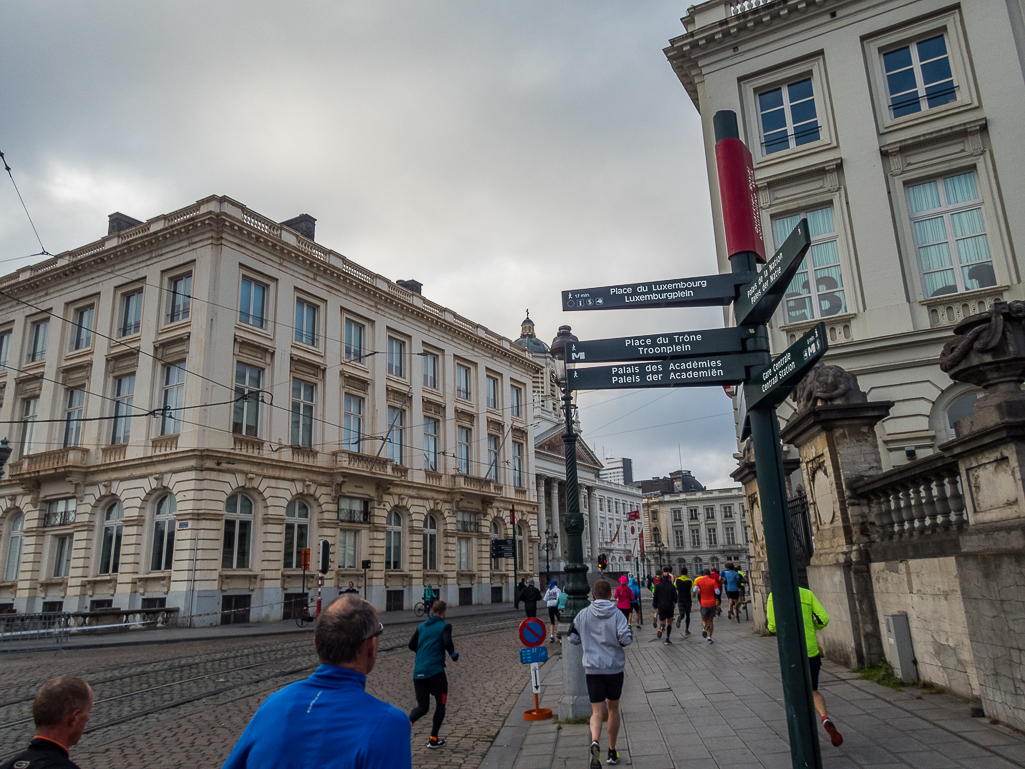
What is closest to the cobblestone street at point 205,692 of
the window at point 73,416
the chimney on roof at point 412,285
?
the window at point 73,416

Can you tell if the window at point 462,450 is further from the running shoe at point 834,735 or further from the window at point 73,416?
the running shoe at point 834,735

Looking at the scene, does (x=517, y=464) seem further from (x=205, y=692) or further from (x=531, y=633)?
(x=531, y=633)

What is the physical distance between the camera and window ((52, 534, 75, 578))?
31609 millimetres

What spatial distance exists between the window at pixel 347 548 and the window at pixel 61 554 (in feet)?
37.4

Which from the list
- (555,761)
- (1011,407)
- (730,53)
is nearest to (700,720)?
(555,761)

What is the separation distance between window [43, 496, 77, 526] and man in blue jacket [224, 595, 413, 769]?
34290 mm

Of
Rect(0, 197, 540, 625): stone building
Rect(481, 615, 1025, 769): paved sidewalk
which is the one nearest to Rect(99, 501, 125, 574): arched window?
Rect(0, 197, 540, 625): stone building

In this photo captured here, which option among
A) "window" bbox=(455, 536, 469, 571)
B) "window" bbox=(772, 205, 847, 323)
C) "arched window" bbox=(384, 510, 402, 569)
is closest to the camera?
"window" bbox=(772, 205, 847, 323)

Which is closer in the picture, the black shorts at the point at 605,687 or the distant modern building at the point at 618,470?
the black shorts at the point at 605,687

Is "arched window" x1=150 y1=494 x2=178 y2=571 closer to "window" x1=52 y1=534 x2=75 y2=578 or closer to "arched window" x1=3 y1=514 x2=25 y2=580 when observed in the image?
"window" x1=52 y1=534 x2=75 y2=578

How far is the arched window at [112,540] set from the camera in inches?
1177

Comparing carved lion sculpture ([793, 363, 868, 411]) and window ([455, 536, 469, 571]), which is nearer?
carved lion sculpture ([793, 363, 868, 411])

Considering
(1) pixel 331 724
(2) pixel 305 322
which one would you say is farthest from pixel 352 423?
(1) pixel 331 724

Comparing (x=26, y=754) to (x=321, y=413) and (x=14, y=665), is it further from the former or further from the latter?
(x=321, y=413)
